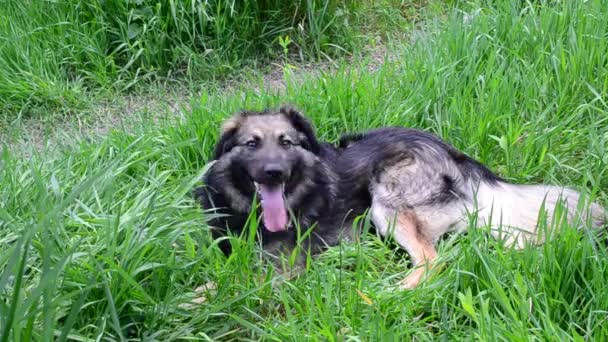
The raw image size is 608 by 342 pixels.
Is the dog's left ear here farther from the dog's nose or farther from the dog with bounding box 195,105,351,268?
the dog's nose

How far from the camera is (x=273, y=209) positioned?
132 inches

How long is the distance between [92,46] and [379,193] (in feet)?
9.20

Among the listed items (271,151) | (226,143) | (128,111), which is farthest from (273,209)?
(128,111)

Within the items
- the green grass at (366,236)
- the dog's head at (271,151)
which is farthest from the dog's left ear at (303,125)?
the green grass at (366,236)

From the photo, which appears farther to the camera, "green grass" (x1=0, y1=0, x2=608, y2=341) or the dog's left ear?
the dog's left ear

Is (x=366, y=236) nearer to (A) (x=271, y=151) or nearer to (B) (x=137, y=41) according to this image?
(A) (x=271, y=151)

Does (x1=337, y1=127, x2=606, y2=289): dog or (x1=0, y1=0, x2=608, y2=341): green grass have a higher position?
(x1=0, y1=0, x2=608, y2=341): green grass

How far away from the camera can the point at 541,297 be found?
8.11ft

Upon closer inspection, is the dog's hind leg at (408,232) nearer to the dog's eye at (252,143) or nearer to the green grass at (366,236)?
the green grass at (366,236)

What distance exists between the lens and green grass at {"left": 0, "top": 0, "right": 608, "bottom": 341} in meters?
2.35

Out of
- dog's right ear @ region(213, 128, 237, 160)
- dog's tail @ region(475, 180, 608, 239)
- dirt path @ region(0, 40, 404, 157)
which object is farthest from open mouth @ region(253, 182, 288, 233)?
dirt path @ region(0, 40, 404, 157)

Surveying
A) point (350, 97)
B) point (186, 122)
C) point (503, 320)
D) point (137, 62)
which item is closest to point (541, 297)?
point (503, 320)

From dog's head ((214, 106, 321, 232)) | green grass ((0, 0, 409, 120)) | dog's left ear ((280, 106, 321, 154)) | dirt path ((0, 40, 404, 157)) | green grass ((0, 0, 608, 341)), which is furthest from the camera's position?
green grass ((0, 0, 409, 120))

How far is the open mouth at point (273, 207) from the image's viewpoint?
11.0 ft
